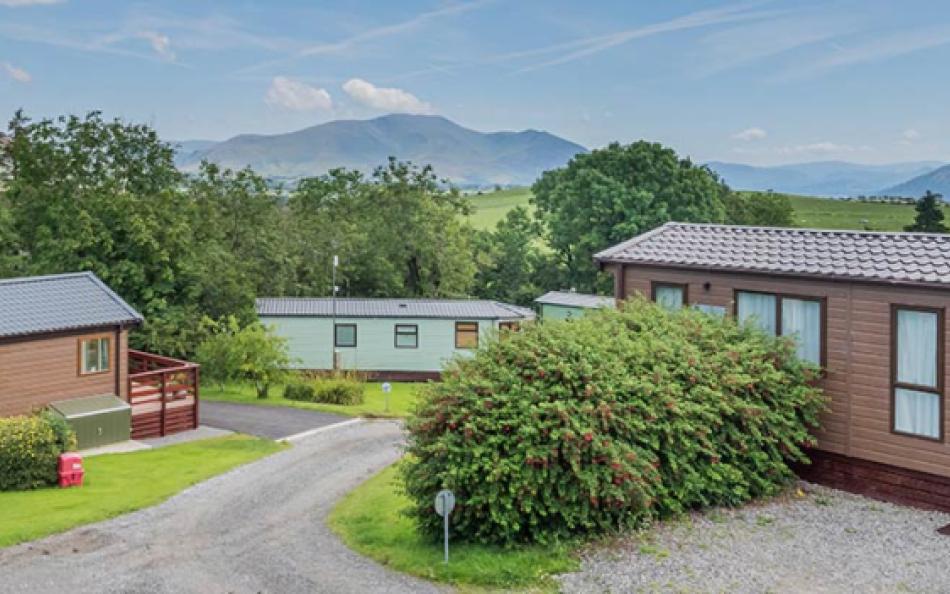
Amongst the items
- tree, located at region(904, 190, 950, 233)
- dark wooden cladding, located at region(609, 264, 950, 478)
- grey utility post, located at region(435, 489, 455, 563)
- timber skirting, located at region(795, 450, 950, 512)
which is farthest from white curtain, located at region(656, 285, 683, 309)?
tree, located at region(904, 190, 950, 233)

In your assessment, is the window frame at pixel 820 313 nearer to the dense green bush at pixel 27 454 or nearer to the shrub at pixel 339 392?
the dense green bush at pixel 27 454

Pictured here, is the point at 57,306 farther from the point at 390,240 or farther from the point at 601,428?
the point at 390,240

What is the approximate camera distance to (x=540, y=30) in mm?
59312

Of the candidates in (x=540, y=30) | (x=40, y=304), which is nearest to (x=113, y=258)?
(x=40, y=304)

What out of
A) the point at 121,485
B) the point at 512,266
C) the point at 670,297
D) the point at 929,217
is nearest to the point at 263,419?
the point at 121,485

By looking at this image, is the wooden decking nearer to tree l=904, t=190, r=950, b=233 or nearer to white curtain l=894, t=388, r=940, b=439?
white curtain l=894, t=388, r=940, b=439

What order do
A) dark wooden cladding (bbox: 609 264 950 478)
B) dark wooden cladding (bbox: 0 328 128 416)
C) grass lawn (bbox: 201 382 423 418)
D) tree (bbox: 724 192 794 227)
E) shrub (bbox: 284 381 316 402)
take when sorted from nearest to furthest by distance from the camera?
dark wooden cladding (bbox: 609 264 950 478) < dark wooden cladding (bbox: 0 328 128 416) < grass lawn (bbox: 201 382 423 418) < shrub (bbox: 284 381 316 402) < tree (bbox: 724 192 794 227)

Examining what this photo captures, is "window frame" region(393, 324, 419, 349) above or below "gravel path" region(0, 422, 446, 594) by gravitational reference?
above

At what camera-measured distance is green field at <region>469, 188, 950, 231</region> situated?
63.0m

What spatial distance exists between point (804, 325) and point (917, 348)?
177 centimetres

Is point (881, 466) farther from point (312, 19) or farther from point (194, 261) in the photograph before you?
point (312, 19)

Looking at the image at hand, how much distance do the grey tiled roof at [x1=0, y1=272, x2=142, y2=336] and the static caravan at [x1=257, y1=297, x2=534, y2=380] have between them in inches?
404

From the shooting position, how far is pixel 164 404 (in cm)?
2089

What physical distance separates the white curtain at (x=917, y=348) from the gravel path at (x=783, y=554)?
71.2 inches
